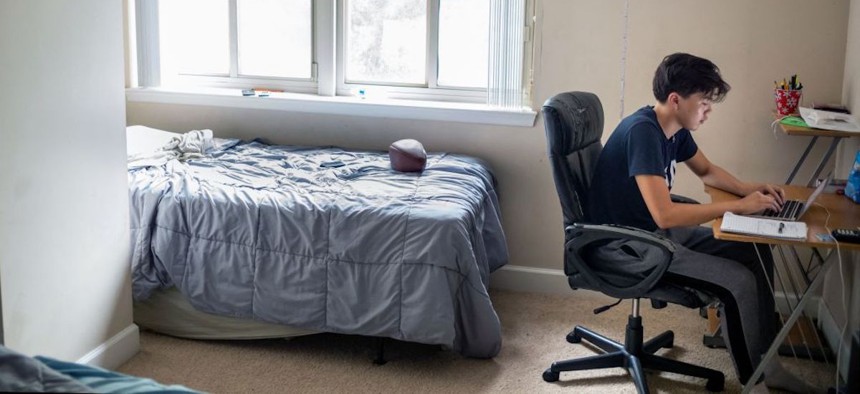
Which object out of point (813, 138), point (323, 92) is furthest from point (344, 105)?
point (813, 138)

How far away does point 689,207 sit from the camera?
108 inches

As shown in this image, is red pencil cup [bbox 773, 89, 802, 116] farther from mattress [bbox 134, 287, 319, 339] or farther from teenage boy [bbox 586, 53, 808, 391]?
mattress [bbox 134, 287, 319, 339]

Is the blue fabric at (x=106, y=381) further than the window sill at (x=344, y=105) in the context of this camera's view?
No

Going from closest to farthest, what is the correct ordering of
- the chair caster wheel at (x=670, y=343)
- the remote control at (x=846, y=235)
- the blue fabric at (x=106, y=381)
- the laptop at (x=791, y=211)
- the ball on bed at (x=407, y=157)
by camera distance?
the blue fabric at (x=106, y=381)
the remote control at (x=846, y=235)
the laptop at (x=791, y=211)
the chair caster wheel at (x=670, y=343)
the ball on bed at (x=407, y=157)

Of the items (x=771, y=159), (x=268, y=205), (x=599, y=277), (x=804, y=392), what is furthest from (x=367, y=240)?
(x=771, y=159)

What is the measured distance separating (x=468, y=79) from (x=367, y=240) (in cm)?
132

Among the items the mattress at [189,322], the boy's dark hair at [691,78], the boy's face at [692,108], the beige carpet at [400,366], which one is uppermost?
the boy's dark hair at [691,78]

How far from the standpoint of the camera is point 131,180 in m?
3.43

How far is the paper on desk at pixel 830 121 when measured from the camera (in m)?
3.12

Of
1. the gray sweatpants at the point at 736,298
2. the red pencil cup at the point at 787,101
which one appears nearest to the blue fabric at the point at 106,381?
the gray sweatpants at the point at 736,298

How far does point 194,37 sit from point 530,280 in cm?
199

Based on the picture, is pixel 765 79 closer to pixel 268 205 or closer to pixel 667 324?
pixel 667 324

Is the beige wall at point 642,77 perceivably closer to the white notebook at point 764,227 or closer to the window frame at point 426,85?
the window frame at point 426,85

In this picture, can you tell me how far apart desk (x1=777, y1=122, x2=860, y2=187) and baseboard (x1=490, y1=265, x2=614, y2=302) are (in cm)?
103
